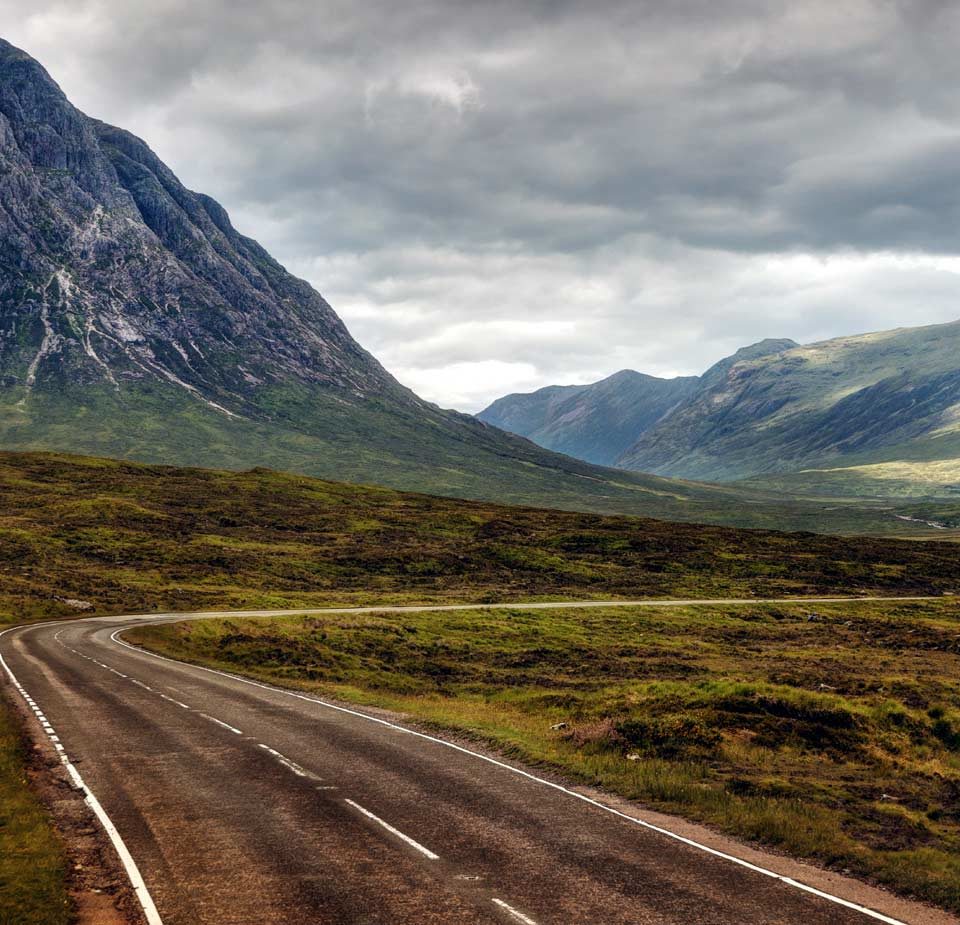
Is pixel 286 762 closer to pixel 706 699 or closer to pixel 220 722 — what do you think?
pixel 220 722

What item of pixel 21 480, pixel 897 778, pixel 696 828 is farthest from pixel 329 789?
pixel 21 480

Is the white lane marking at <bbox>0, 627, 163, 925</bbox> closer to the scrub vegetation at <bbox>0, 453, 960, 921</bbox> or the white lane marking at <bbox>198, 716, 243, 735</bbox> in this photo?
the scrub vegetation at <bbox>0, 453, 960, 921</bbox>

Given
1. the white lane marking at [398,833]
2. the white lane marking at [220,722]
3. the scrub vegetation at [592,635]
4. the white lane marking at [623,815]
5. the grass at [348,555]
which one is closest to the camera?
the white lane marking at [623,815]

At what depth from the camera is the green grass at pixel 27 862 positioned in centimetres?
1346

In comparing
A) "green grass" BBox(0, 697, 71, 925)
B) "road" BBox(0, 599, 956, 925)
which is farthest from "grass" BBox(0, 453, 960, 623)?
"green grass" BBox(0, 697, 71, 925)

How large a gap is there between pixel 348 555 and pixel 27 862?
9691cm

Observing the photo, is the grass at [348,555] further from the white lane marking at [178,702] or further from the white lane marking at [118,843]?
the white lane marking at [118,843]

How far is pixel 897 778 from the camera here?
25938 mm

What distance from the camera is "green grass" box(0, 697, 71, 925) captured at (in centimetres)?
1346

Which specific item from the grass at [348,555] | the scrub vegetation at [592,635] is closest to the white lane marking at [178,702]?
the scrub vegetation at [592,635]

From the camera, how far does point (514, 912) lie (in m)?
13.6

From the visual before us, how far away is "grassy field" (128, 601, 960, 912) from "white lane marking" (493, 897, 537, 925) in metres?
7.89

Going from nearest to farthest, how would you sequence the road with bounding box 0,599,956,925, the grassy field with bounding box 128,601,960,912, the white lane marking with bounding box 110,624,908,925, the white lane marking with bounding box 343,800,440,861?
1. the road with bounding box 0,599,956,925
2. the white lane marking with bounding box 110,624,908,925
3. the white lane marking with bounding box 343,800,440,861
4. the grassy field with bounding box 128,601,960,912

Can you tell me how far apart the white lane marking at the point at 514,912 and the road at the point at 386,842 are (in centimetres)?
7
